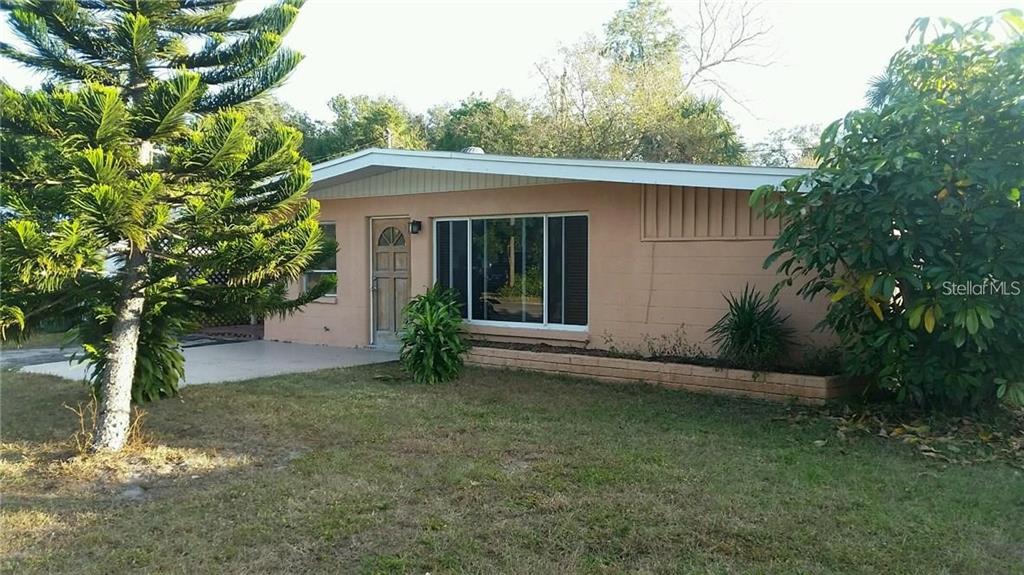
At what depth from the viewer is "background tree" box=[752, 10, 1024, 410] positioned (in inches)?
219

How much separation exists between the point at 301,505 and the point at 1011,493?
4374mm

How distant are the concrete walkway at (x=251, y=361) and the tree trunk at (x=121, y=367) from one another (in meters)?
2.90

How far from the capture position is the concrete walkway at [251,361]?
923 centimetres

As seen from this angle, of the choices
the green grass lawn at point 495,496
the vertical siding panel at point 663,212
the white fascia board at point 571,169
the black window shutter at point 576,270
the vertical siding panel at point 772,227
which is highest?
the white fascia board at point 571,169

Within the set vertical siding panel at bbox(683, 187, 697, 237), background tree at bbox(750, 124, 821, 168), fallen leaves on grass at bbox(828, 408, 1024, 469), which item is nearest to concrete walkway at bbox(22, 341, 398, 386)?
vertical siding panel at bbox(683, 187, 697, 237)

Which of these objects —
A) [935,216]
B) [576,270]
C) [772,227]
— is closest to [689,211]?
[772,227]

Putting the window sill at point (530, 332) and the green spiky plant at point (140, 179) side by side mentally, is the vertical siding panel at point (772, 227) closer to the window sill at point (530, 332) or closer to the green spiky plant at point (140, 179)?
the window sill at point (530, 332)

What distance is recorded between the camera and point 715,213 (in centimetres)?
869

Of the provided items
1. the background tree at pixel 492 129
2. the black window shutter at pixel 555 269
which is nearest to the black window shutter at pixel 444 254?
A: the black window shutter at pixel 555 269

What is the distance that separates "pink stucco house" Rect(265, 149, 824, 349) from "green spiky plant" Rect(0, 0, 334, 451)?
371cm

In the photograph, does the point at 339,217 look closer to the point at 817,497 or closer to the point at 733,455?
the point at 733,455

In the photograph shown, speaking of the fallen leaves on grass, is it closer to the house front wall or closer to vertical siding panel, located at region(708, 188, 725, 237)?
the house front wall

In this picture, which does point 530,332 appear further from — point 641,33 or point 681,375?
point 641,33

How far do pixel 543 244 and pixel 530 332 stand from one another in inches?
47.2
